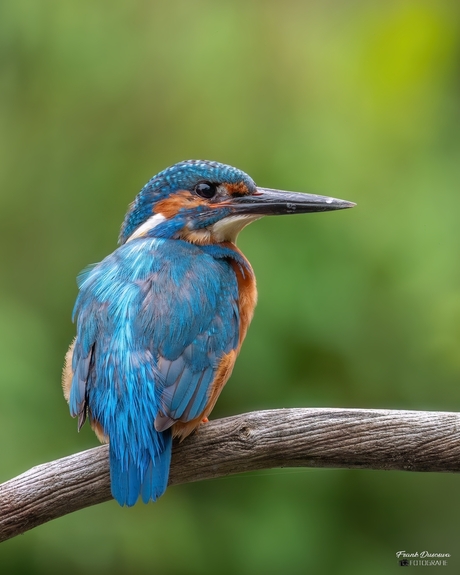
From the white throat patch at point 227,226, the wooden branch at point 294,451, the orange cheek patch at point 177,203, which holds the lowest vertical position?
the wooden branch at point 294,451

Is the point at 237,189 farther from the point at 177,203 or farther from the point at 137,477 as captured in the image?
the point at 137,477

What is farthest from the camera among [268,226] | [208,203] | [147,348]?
[268,226]

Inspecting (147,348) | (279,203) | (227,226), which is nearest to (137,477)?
(147,348)

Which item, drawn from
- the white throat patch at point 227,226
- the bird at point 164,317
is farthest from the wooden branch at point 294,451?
the white throat patch at point 227,226

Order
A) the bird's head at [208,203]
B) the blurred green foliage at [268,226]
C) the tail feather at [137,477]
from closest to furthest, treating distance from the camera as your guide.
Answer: the tail feather at [137,477] < the bird's head at [208,203] < the blurred green foliage at [268,226]

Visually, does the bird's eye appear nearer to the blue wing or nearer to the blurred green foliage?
the blue wing

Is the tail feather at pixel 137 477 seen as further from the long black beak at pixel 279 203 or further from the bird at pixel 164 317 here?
the long black beak at pixel 279 203

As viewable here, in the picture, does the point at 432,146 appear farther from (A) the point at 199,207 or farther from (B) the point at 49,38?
(B) the point at 49,38

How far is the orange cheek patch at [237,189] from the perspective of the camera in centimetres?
249

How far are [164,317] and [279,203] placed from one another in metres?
0.63

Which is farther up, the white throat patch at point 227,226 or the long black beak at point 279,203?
the long black beak at point 279,203

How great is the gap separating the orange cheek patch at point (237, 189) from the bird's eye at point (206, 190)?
0.15ft

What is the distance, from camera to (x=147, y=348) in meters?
2.04

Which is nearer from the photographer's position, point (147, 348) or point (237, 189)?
point (147, 348)
